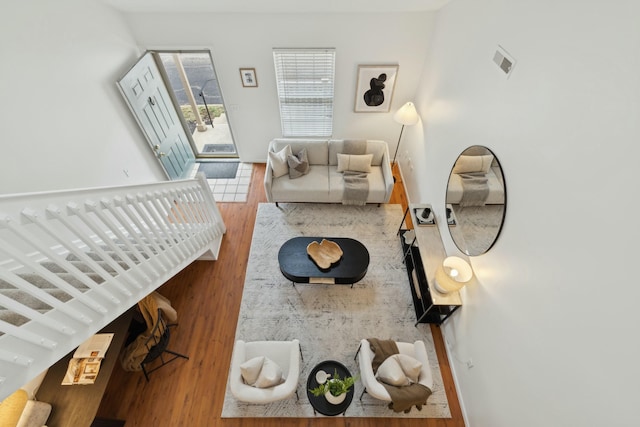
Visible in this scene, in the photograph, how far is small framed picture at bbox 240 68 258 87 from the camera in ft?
13.4

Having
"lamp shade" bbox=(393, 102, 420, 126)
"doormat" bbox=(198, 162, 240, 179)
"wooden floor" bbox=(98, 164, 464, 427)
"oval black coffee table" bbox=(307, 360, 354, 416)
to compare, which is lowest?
"wooden floor" bbox=(98, 164, 464, 427)

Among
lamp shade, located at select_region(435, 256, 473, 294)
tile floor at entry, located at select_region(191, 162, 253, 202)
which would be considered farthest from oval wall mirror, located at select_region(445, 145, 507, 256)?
tile floor at entry, located at select_region(191, 162, 253, 202)

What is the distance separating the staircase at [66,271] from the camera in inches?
56.4

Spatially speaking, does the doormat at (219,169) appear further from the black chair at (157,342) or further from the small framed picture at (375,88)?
the black chair at (157,342)

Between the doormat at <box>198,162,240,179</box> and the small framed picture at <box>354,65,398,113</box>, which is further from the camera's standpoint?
the doormat at <box>198,162,240,179</box>

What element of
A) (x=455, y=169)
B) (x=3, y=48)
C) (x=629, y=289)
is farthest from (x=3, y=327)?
(x=455, y=169)

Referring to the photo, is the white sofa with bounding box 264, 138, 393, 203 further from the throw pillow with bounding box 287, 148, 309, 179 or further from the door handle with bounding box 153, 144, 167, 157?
the door handle with bounding box 153, 144, 167, 157

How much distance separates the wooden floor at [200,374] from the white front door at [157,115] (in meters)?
1.89

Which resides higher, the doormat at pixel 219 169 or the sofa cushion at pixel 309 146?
the sofa cushion at pixel 309 146

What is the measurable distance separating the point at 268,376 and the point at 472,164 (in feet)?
8.87

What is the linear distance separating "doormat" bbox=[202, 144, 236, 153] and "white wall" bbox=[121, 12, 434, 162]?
3.67 feet

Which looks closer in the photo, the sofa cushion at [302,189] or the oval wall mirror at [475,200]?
the oval wall mirror at [475,200]

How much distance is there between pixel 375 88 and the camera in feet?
14.1

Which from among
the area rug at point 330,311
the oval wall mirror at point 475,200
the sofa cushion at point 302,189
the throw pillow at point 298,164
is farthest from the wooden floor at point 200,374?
the throw pillow at point 298,164
